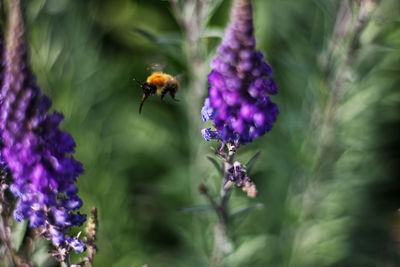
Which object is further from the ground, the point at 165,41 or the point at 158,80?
the point at 165,41

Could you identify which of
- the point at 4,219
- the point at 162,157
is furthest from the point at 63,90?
the point at 4,219

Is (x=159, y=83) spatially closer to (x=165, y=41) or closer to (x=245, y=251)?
(x=165, y=41)

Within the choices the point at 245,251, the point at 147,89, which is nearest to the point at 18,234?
the point at 147,89

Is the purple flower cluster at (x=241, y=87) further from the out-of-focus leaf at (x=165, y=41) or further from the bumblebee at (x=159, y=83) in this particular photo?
the out-of-focus leaf at (x=165, y=41)

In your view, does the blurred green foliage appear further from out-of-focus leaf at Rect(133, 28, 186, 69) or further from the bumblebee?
the bumblebee

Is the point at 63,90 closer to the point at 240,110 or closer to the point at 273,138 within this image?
the point at 273,138

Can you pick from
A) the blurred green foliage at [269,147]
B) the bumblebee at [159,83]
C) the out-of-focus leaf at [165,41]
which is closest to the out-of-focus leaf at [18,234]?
the blurred green foliage at [269,147]
